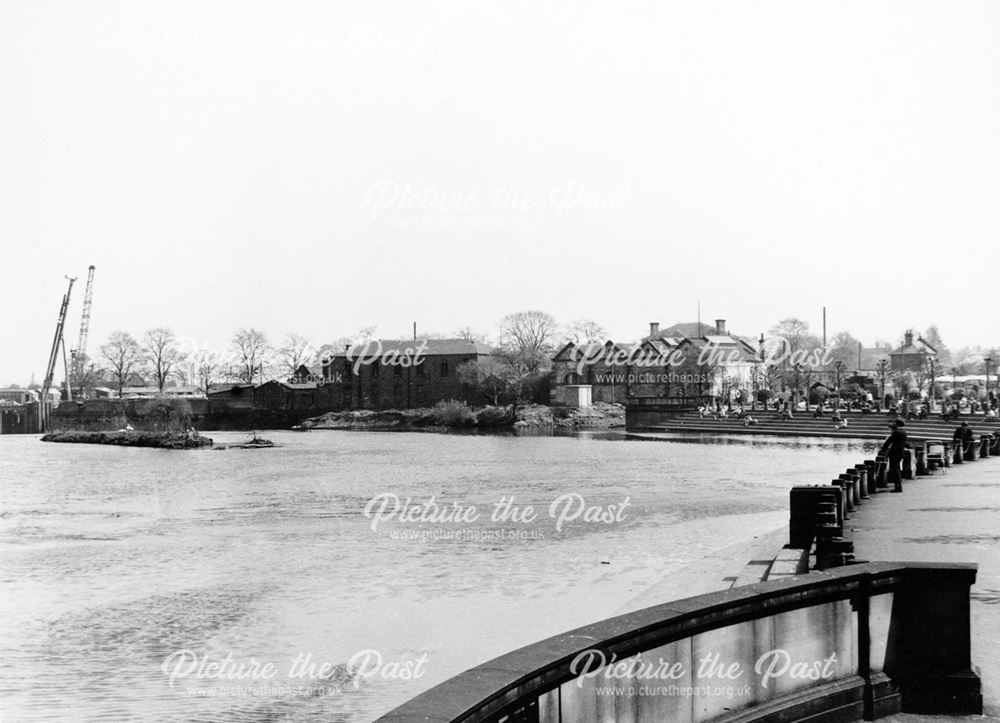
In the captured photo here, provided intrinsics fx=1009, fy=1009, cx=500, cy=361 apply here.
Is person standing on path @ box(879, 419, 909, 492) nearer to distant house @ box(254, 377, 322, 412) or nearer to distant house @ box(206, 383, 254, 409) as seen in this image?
distant house @ box(254, 377, 322, 412)

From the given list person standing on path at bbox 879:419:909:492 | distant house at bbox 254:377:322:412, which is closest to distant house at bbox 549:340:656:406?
distant house at bbox 254:377:322:412

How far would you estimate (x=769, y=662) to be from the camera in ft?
19.3

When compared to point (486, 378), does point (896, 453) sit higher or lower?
lower

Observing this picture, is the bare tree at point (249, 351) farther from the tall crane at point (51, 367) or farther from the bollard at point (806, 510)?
the bollard at point (806, 510)

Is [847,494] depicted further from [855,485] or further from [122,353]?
[122,353]

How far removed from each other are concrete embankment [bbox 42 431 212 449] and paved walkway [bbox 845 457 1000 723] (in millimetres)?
63317

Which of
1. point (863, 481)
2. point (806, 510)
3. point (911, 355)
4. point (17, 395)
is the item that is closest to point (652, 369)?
point (911, 355)

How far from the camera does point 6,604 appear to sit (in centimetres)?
1883

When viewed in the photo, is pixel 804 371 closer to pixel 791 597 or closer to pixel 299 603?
pixel 299 603

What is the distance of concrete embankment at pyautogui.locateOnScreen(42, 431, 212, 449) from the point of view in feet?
258

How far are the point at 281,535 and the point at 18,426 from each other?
10945 cm

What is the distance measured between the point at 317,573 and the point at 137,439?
69.1 m

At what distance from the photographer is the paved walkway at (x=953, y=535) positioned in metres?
8.00

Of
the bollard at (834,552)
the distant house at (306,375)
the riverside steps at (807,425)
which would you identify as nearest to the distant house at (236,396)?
the distant house at (306,375)
